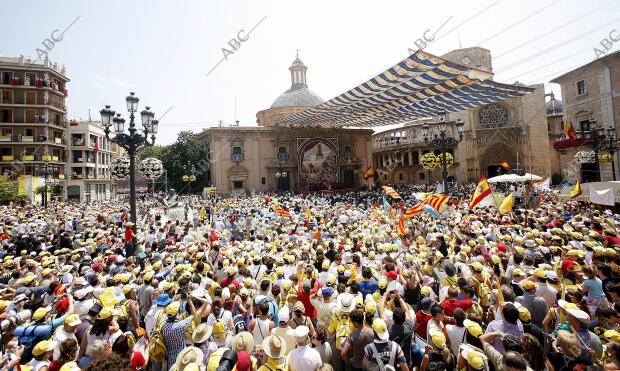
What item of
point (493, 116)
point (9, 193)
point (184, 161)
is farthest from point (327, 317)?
point (493, 116)

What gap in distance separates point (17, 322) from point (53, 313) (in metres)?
1.06

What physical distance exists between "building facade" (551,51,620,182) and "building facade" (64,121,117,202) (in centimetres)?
5282

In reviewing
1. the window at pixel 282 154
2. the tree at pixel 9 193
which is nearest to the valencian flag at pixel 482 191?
the window at pixel 282 154

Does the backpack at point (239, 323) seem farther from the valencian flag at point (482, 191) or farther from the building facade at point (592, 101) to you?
the building facade at point (592, 101)

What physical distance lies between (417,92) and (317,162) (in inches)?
792

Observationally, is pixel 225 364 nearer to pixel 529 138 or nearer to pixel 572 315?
pixel 572 315

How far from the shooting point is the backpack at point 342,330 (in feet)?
12.1

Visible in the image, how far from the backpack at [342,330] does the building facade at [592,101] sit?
26.2 m

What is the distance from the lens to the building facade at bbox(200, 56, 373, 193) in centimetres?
3541

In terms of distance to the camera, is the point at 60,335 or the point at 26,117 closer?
the point at 60,335

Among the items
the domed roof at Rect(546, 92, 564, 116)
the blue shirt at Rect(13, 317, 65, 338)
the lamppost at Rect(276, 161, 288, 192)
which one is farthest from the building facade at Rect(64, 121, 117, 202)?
the domed roof at Rect(546, 92, 564, 116)

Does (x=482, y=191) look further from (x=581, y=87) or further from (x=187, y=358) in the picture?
(x=581, y=87)

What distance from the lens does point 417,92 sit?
63.7 ft

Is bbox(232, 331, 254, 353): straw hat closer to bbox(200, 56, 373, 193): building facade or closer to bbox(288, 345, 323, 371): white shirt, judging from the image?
bbox(288, 345, 323, 371): white shirt
